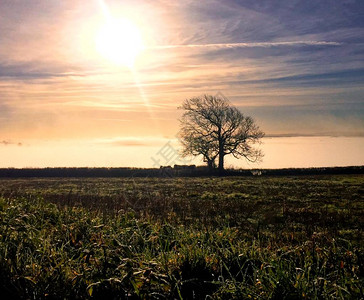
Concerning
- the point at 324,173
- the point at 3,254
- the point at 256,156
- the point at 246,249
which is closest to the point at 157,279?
the point at 246,249

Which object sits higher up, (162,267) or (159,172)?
(159,172)

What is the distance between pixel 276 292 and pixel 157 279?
1.60 meters

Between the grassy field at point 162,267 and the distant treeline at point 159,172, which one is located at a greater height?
the distant treeline at point 159,172

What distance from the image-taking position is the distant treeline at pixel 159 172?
142 ft

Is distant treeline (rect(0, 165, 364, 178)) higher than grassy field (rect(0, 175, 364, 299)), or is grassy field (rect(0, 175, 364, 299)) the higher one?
distant treeline (rect(0, 165, 364, 178))

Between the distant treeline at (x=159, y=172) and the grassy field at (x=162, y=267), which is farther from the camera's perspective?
the distant treeline at (x=159, y=172)

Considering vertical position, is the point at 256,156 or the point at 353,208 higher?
the point at 256,156

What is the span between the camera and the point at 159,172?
4522 cm

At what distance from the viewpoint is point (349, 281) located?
5098 mm

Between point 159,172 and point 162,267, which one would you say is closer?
point 162,267

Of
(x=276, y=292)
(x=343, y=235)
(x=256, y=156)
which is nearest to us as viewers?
(x=276, y=292)

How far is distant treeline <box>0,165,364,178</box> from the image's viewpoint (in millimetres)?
43188

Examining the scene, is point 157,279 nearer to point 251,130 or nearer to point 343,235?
point 343,235

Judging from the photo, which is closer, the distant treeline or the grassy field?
the grassy field
